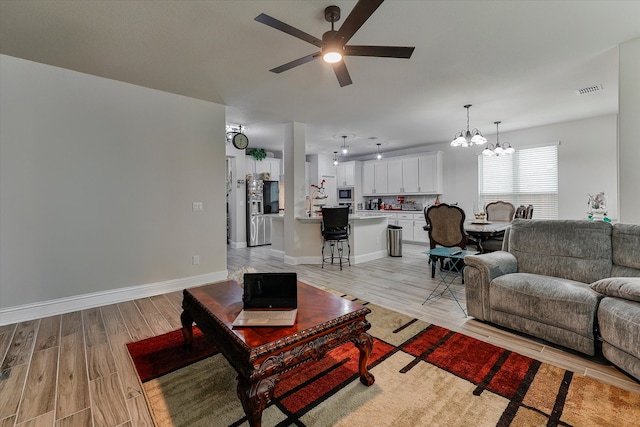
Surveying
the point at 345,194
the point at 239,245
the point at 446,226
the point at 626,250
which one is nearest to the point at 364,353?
the point at 626,250

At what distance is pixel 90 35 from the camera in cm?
251

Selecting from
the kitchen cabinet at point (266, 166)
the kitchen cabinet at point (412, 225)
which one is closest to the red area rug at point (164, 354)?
the kitchen cabinet at point (266, 166)

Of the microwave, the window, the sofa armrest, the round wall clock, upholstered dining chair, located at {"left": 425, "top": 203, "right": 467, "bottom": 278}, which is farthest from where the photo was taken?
the microwave

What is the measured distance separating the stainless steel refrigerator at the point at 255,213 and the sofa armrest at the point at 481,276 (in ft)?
18.6

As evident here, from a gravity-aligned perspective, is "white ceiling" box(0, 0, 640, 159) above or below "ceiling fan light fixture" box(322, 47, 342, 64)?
above

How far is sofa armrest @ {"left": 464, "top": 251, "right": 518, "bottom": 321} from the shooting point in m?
2.61

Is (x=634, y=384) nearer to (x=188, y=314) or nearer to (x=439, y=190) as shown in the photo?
(x=188, y=314)

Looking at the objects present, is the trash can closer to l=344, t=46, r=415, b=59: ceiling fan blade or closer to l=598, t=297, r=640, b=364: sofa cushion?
l=598, t=297, r=640, b=364: sofa cushion

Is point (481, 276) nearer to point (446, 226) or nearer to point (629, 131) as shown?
point (446, 226)

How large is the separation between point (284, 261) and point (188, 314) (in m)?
3.37

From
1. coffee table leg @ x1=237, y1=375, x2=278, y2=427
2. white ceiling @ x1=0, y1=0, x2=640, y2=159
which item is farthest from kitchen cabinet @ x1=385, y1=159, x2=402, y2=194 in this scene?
coffee table leg @ x1=237, y1=375, x2=278, y2=427

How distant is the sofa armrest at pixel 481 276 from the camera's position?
2611 mm

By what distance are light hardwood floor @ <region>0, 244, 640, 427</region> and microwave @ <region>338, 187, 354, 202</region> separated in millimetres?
5372

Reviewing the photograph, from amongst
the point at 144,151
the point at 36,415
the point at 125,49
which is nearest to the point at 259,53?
the point at 125,49
